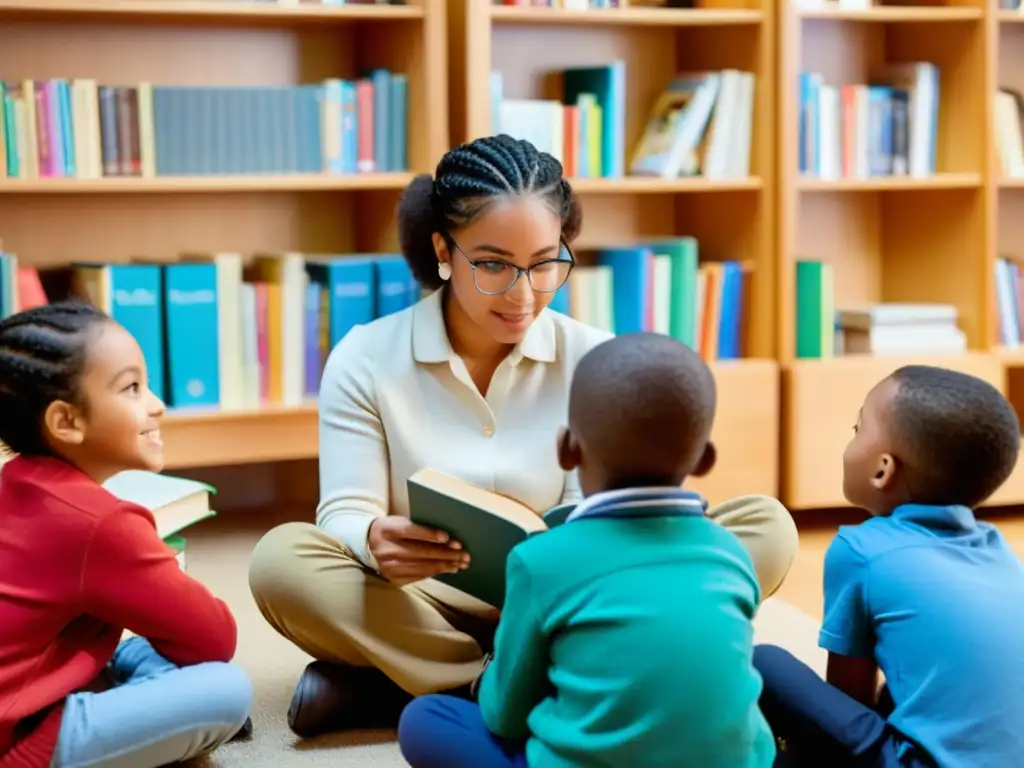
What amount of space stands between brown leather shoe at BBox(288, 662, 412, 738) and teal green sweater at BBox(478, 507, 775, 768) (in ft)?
2.05

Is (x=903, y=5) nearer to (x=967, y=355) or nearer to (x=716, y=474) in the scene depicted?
(x=967, y=355)

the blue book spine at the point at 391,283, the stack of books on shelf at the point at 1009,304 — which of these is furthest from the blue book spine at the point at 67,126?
the stack of books on shelf at the point at 1009,304

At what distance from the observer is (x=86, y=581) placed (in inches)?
60.7

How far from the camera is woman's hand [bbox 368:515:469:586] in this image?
63.7 inches

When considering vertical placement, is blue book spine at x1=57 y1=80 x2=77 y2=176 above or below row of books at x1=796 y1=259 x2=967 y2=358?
above

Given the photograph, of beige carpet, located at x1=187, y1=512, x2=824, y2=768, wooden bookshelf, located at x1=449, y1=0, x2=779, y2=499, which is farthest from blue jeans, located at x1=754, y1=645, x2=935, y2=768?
wooden bookshelf, located at x1=449, y1=0, x2=779, y2=499

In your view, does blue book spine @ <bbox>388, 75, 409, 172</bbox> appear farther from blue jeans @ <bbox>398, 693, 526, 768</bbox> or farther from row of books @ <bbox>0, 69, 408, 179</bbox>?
blue jeans @ <bbox>398, 693, 526, 768</bbox>

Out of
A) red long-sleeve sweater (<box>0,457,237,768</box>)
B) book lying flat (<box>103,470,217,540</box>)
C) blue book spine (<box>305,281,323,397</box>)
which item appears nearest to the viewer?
red long-sleeve sweater (<box>0,457,237,768</box>)

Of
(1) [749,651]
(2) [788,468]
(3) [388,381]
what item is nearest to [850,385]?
(2) [788,468]

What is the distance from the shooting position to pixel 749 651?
49.8 inches

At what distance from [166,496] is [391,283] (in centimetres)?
81

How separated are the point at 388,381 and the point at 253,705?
0.49 meters

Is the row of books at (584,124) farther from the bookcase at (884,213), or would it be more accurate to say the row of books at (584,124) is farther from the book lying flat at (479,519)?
the book lying flat at (479,519)

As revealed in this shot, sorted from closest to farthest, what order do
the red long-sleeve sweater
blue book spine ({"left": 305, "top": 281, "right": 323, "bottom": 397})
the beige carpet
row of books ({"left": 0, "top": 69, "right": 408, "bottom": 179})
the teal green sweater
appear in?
the teal green sweater < the red long-sleeve sweater < the beige carpet < row of books ({"left": 0, "top": 69, "right": 408, "bottom": 179}) < blue book spine ({"left": 305, "top": 281, "right": 323, "bottom": 397})
